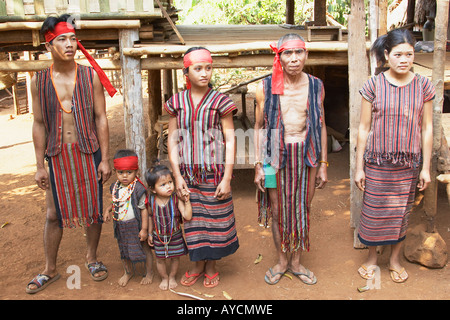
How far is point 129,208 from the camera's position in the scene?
3656 millimetres

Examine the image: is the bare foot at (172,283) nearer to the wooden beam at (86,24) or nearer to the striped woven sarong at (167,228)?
the striped woven sarong at (167,228)

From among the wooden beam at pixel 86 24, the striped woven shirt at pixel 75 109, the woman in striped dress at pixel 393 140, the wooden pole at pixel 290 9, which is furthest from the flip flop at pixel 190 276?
the wooden pole at pixel 290 9

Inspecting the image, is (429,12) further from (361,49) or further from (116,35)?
(116,35)

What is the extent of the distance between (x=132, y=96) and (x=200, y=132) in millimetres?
1912

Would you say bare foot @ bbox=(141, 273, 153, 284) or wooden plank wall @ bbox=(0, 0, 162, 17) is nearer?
bare foot @ bbox=(141, 273, 153, 284)

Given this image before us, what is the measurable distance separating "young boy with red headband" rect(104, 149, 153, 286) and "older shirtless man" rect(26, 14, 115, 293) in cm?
20

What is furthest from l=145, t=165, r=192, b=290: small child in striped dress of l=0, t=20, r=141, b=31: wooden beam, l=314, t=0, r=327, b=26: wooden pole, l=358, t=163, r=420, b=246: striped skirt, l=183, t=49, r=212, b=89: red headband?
l=314, t=0, r=327, b=26: wooden pole

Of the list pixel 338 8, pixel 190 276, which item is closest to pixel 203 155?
pixel 190 276

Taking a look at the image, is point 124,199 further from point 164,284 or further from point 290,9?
point 290,9

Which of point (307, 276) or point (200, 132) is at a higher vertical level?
point (200, 132)

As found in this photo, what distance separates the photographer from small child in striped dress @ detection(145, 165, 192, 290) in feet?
11.5

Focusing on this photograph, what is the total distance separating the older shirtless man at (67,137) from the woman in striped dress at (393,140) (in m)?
2.01

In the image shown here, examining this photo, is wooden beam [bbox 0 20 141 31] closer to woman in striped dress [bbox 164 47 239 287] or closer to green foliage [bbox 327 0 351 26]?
woman in striped dress [bbox 164 47 239 287]

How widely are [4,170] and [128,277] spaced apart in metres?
5.08
